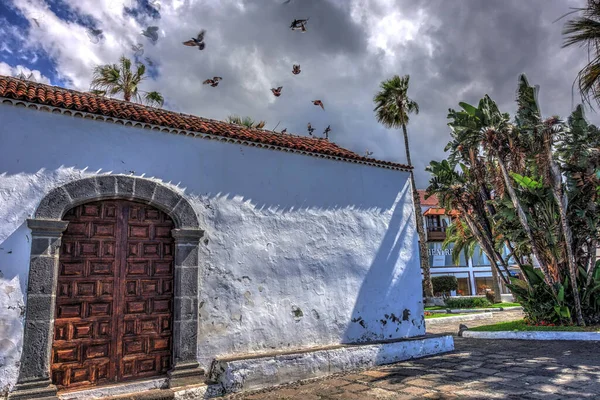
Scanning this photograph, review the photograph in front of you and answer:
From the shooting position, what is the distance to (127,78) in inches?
A: 636

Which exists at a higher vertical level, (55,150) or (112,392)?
(55,150)

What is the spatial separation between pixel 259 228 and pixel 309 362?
2.24 meters

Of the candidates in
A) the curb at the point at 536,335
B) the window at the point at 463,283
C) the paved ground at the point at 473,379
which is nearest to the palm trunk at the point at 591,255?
the curb at the point at 536,335

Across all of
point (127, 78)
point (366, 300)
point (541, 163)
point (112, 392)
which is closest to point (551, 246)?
point (541, 163)

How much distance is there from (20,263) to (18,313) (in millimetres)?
579

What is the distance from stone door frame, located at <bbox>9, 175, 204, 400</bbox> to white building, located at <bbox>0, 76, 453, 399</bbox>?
15 mm

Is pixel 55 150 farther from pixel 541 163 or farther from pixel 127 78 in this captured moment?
pixel 127 78

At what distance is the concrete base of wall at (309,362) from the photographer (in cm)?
562

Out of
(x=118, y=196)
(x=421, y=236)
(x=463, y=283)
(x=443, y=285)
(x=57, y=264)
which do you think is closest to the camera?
(x=57, y=264)

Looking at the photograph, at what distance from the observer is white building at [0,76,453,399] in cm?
490

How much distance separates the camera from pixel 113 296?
17.4 feet

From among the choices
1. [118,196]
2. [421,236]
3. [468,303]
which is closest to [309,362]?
[118,196]

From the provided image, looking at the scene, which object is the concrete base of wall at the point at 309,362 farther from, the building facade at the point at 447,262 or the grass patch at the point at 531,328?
the building facade at the point at 447,262

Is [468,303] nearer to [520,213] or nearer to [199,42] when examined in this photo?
[520,213]
